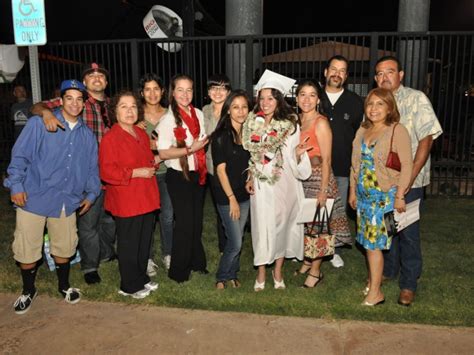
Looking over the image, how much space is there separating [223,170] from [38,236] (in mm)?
1701

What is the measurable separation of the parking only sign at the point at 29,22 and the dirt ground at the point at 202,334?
7.82ft

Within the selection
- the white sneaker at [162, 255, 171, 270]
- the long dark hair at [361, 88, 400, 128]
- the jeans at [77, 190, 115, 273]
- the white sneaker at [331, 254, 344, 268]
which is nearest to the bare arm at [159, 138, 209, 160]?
the jeans at [77, 190, 115, 273]

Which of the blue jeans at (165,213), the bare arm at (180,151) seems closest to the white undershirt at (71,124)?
the bare arm at (180,151)

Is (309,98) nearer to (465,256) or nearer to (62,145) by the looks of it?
(62,145)

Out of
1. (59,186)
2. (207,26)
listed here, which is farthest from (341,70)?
(207,26)

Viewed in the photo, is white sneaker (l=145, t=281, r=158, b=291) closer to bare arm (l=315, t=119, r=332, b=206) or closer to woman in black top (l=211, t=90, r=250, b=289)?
woman in black top (l=211, t=90, r=250, b=289)

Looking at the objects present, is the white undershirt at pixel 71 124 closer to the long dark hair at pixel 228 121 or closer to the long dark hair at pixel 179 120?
the long dark hair at pixel 179 120

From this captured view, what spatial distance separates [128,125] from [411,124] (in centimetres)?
245

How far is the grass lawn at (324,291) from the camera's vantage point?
390 cm

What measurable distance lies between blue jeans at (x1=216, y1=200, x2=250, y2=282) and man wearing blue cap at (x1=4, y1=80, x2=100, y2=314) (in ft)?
3.94

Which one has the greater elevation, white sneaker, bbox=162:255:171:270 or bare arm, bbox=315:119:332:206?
bare arm, bbox=315:119:332:206

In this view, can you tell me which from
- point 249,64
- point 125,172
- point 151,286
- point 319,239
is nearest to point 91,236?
point 151,286

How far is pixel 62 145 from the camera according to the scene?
3906 mm

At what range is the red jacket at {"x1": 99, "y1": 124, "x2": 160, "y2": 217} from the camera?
12.8 ft
